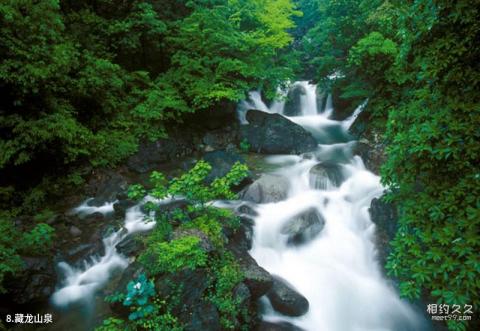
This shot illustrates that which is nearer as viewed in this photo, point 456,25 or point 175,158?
point 456,25

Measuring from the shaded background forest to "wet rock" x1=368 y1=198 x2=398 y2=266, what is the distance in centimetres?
56

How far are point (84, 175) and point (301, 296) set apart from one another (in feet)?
24.2

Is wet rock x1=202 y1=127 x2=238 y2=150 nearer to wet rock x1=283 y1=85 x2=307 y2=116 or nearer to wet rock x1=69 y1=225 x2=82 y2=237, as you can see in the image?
wet rock x1=283 y1=85 x2=307 y2=116

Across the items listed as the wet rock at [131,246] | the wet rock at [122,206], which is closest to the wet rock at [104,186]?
the wet rock at [122,206]

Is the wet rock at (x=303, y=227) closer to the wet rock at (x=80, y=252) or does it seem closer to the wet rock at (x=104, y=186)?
the wet rock at (x=80, y=252)

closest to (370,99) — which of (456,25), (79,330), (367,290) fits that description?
(367,290)

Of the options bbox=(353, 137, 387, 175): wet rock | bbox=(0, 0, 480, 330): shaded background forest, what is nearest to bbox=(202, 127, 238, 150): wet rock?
bbox=(0, 0, 480, 330): shaded background forest

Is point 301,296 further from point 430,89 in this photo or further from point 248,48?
point 248,48

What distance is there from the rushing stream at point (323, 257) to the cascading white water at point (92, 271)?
0.7 inches

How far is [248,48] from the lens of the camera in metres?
10.3

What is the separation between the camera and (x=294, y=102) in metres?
16.1

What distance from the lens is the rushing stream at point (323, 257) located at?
564 centimetres

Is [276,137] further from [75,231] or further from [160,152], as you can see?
[75,231]

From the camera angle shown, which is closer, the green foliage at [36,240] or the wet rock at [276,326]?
the wet rock at [276,326]
